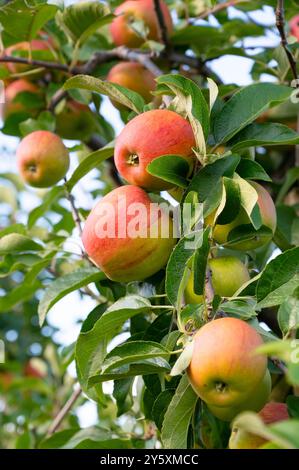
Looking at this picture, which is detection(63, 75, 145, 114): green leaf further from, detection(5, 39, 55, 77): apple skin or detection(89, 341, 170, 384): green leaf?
detection(5, 39, 55, 77): apple skin

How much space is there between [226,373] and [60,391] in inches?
75.5

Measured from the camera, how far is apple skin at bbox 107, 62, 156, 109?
1.75 meters

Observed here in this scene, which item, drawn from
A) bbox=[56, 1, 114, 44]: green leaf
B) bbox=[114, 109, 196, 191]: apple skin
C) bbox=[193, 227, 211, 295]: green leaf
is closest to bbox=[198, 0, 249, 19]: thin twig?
bbox=[56, 1, 114, 44]: green leaf

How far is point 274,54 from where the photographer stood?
1.61 metres

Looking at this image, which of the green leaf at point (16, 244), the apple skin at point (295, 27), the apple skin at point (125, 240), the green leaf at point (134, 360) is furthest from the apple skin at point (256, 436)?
the apple skin at point (295, 27)

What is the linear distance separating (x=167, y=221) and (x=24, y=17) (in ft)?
2.28

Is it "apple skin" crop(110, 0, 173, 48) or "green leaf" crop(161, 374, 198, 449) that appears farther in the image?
"apple skin" crop(110, 0, 173, 48)

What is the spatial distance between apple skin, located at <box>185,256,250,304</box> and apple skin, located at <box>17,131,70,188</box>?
0.53m

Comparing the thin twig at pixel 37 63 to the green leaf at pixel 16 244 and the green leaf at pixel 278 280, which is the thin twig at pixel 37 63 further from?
the green leaf at pixel 278 280

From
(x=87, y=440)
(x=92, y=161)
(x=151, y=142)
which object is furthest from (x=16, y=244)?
(x=151, y=142)

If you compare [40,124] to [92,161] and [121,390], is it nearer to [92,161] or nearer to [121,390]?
[92,161]

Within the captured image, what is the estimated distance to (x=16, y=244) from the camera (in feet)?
5.03

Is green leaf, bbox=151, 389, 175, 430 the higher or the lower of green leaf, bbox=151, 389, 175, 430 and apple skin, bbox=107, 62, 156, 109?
the lower

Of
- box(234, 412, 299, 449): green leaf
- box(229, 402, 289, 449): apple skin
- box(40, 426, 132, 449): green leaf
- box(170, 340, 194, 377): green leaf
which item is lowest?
box(40, 426, 132, 449): green leaf
